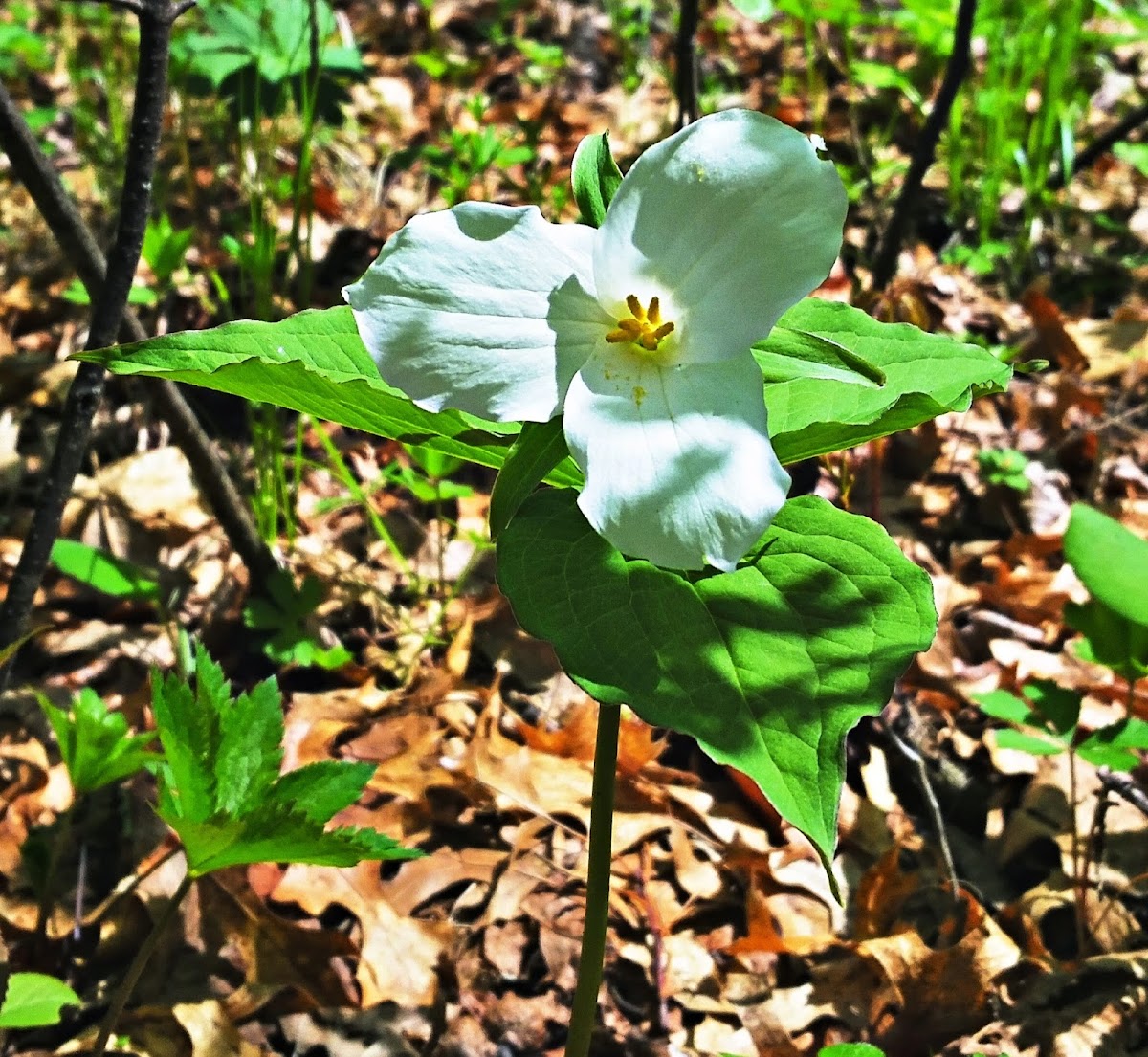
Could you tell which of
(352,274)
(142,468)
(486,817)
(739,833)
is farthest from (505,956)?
Result: (352,274)

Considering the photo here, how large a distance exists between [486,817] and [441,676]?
310 millimetres

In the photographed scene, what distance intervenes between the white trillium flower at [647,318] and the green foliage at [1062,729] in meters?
0.97

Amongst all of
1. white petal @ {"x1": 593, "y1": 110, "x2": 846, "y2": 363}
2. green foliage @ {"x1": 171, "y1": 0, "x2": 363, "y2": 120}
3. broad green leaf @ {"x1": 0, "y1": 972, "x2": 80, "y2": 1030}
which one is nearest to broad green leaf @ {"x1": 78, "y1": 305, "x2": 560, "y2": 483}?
white petal @ {"x1": 593, "y1": 110, "x2": 846, "y2": 363}

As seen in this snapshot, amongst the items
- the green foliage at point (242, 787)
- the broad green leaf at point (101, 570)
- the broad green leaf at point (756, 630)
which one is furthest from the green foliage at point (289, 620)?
the broad green leaf at point (756, 630)

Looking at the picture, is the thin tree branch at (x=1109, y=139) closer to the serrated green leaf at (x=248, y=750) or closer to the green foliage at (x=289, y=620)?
the green foliage at (x=289, y=620)

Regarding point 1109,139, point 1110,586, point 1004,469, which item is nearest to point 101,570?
point 1110,586

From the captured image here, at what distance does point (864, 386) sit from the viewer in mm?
1012

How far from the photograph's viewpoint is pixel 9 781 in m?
1.91

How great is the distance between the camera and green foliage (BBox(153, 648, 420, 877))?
1197 millimetres

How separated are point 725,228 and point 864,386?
23 cm

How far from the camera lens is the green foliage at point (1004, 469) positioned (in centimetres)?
239

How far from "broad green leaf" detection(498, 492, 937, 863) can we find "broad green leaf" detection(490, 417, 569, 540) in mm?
95

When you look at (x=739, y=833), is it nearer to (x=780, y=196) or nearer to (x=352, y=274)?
(x=780, y=196)

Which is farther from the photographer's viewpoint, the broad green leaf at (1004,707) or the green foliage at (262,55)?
the green foliage at (262,55)
